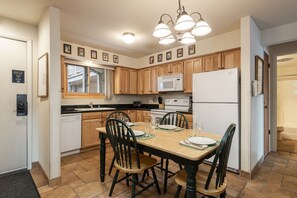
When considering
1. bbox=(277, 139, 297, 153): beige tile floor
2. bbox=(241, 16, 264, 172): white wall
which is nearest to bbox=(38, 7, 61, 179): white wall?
bbox=(241, 16, 264, 172): white wall

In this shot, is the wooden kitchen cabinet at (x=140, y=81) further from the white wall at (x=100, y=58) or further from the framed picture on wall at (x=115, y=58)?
the framed picture on wall at (x=115, y=58)

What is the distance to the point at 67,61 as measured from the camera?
142 inches

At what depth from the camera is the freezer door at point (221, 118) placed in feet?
8.19

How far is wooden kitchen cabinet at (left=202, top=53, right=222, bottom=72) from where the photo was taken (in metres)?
3.23

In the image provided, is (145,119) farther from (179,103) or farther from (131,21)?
(131,21)

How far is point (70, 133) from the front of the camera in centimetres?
325

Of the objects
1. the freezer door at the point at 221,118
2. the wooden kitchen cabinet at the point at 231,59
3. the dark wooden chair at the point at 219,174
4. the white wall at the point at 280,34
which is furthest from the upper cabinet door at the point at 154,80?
the dark wooden chair at the point at 219,174

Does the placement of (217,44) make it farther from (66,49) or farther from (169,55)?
(66,49)

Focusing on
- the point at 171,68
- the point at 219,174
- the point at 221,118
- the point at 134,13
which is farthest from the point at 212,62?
the point at 219,174

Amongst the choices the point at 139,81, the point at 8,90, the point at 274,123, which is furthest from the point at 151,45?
the point at 274,123

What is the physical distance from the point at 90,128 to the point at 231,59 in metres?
3.22

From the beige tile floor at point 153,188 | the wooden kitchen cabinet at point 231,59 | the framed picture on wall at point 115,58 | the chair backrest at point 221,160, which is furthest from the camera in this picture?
the framed picture on wall at point 115,58

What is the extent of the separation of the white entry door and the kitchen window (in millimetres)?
932

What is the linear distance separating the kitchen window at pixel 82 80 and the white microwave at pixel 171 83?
1494 millimetres
